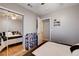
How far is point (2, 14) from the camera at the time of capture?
44.3 inches

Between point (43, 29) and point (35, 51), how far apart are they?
0.39 meters

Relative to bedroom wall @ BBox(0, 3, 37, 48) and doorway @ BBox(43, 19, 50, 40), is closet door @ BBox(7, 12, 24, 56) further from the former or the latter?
doorway @ BBox(43, 19, 50, 40)

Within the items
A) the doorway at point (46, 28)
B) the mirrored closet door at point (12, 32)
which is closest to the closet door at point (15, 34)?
the mirrored closet door at point (12, 32)

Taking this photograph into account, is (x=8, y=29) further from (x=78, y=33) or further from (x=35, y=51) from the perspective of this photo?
(x=78, y=33)

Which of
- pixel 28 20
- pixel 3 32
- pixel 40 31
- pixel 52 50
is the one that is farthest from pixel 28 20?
pixel 52 50

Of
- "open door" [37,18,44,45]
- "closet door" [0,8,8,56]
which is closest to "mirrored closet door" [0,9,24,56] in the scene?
"closet door" [0,8,8,56]

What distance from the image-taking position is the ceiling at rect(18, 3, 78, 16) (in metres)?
1.14

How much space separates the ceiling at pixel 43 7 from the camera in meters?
1.14

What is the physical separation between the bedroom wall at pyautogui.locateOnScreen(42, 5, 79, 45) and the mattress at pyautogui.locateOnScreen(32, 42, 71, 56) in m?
0.08

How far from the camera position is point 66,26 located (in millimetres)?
1230

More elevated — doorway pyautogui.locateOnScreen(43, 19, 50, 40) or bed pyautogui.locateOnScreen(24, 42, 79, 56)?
doorway pyautogui.locateOnScreen(43, 19, 50, 40)

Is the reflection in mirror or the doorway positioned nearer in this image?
the reflection in mirror

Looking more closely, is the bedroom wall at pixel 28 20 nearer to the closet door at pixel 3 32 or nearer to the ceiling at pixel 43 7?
the ceiling at pixel 43 7

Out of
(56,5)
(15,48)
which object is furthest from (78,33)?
(15,48)
